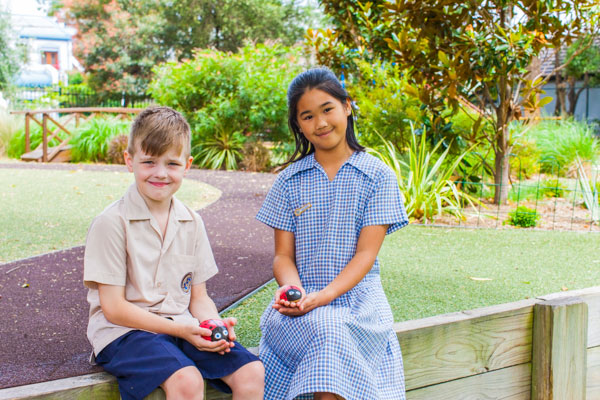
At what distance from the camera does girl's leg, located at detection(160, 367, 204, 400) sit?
1.79m

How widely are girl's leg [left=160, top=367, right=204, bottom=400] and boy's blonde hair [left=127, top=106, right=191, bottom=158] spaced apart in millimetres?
719

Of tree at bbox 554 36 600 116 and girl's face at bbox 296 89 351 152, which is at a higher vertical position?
tree at bbox 554 36 600 116

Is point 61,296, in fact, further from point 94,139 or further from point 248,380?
point 94,139

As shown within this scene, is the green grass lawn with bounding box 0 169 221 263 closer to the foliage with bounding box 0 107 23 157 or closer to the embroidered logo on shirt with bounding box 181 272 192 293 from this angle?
the embroidered logo on shirt with bounding box 181 272 192 293

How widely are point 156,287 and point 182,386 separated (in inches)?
14.4

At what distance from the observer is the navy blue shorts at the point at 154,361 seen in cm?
181

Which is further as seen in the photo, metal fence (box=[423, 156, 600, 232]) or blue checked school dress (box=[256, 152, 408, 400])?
metal fence (box=[423, 156, 600, 232])

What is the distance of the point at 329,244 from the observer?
7.97 feet

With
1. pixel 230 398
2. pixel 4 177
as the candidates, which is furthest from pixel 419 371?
pixel 4 177

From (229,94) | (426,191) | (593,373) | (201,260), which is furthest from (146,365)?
(229,94)

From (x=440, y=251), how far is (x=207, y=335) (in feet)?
11.2

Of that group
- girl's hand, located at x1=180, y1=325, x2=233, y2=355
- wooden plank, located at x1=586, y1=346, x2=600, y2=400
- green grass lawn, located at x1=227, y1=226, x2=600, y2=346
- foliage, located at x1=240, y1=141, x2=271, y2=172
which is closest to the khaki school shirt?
girl's hand, located at x1=180, y1=325, x2=233, y2=355

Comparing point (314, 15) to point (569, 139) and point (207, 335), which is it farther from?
point (207, 335)

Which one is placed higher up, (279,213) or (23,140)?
(279,213)
